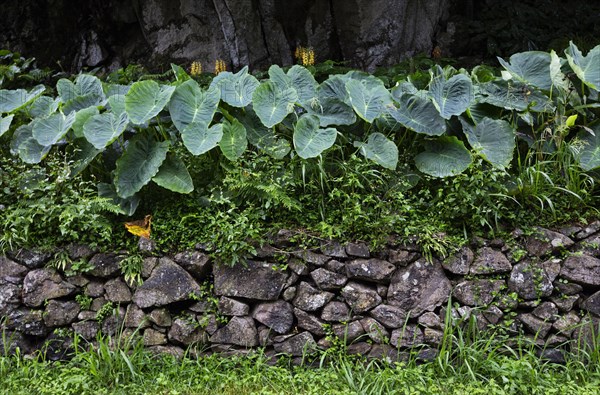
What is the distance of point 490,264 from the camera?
4.30 metres

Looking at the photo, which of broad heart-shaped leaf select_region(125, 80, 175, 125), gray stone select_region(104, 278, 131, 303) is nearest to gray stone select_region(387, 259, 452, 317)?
gray stone select_region(104, 278, 131, 303)

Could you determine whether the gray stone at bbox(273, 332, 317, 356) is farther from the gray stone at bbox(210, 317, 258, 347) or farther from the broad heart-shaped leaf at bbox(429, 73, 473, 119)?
the broad heart-shaped leaf at bbox(429, 73, 473, 119)

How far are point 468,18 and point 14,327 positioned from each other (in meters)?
6.92

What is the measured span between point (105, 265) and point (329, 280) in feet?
4.86

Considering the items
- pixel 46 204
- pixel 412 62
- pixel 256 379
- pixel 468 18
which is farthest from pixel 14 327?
pixel 468 18

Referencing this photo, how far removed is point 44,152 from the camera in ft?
15.0

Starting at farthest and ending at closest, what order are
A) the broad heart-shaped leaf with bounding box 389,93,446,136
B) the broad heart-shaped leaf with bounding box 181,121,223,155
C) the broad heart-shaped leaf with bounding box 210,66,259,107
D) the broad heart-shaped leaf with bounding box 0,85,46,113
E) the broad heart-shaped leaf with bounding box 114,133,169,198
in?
the broad heart-shaped leaf with bounding box 0,85,46,113 → the broad heart-shaped leaf with bounding box 210,66,259,107 → the broad heart-shaped leaf with bounding box 389,93,446,136 → the broad heart-shaped leaf with bounding box 114,133,169,198 → the broad heart-shaped leaf with bounding box 181,121,223,155

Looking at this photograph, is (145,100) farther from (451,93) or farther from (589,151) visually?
(589,151)

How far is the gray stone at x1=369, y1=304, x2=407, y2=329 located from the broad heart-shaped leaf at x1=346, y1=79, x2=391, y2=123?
1.26 m

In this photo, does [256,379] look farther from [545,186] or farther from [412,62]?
[412,62]

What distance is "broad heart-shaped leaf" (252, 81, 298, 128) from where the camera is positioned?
4480 millimetres

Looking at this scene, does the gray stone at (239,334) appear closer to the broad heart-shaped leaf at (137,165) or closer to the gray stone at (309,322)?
the gray stone at (309,322)

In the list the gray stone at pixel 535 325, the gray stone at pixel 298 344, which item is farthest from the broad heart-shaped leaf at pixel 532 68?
the gray stone at pixel 298 344

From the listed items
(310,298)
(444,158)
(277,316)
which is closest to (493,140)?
(444,158)
